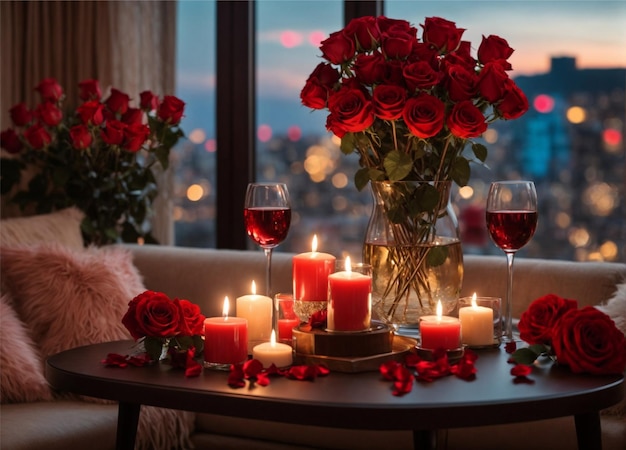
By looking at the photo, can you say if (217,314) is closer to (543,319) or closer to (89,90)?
(89,90)

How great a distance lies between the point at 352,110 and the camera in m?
1.58

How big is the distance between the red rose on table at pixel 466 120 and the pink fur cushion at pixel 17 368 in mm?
1299

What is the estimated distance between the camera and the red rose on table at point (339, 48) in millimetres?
1642

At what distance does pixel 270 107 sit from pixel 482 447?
191 centimetres

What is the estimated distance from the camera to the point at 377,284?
1711mm

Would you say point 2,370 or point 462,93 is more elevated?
point 462,93

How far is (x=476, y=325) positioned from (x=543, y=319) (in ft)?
0.44

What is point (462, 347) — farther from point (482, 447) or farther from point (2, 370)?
point (2, 370)

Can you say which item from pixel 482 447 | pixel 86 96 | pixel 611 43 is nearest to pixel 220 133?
pixel 86 96

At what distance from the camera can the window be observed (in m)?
3.11

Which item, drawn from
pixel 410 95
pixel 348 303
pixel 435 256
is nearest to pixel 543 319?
pixel 435 256

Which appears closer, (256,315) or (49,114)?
(256,315)

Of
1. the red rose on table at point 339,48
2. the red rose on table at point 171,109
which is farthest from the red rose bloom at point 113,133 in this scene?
the red rose on table at point 339,48

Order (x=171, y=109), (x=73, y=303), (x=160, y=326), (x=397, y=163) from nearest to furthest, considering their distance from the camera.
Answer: (x=160, y=326) < (x=397, y=163) < (x=73, y=303) < (x=171, y=109)
